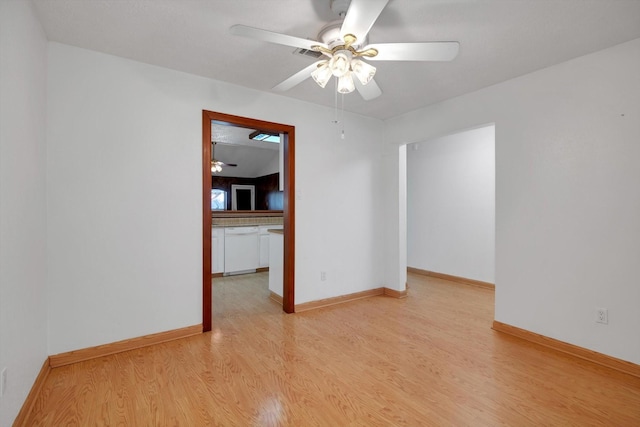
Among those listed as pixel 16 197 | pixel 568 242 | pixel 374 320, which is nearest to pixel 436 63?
pixel 568 242

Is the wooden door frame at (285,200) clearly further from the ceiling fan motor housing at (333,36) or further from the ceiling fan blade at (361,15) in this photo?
the ceiling fan blade at (361,15)

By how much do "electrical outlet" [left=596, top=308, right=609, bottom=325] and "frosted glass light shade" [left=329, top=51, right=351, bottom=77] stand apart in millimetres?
2564

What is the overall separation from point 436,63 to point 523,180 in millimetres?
1311

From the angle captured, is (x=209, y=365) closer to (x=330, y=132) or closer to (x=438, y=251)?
(x=330, y=132)

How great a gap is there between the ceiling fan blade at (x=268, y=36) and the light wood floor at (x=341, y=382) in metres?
2.05

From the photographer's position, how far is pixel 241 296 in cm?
393

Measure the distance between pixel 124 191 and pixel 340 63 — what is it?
1.97 m

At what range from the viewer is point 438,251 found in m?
4.98

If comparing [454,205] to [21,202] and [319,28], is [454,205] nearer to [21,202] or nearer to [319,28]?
[319,28]

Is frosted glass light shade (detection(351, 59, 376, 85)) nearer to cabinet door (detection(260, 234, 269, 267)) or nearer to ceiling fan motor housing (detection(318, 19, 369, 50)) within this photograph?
ceiling fan motor housing (detection(318, 19, 369, 50))

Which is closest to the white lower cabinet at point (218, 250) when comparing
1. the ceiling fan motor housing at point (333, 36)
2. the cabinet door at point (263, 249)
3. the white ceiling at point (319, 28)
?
the cabinet door at point (263, 249)

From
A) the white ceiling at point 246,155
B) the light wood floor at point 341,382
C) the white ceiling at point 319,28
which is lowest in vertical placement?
the light wood floor at point 341,382

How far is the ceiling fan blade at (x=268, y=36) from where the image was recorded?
1.51 meters

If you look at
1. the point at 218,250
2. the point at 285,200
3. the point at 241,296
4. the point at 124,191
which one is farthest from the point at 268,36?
the point at 218,250
